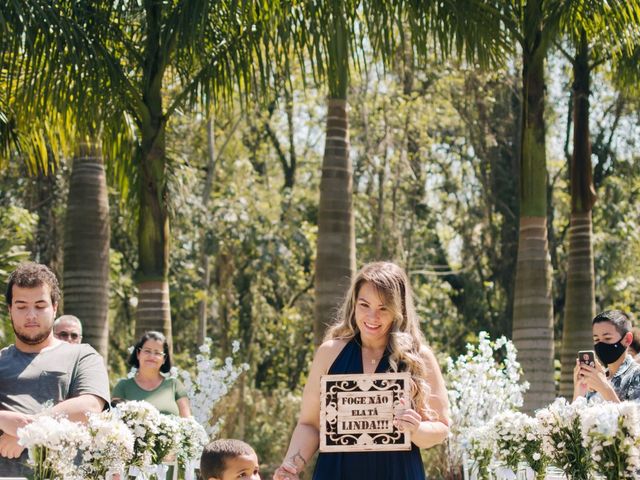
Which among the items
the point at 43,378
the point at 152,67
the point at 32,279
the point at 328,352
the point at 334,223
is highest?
the point at 152,67

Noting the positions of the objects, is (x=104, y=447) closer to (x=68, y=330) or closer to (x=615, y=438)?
(x=615, y=438)

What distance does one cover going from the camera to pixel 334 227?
37.6 ft

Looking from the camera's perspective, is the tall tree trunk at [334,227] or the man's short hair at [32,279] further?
the tall tree trunk at [334,227]

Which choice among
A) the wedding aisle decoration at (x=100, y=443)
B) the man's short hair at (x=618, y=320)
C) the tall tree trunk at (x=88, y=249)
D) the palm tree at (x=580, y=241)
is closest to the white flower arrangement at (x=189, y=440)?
the wedding aisle decoration at (x=100, y=443)

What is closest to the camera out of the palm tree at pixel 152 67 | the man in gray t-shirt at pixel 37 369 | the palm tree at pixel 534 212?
the man in gray t-shirt at pixel 37 369

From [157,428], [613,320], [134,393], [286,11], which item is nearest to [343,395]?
[157,428]

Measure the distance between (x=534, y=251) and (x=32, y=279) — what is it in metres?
7.10

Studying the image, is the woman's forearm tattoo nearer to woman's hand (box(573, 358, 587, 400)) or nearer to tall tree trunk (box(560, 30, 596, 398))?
woman's hand (box(573, 358, 587, 400))

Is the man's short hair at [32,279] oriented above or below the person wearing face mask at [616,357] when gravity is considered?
above

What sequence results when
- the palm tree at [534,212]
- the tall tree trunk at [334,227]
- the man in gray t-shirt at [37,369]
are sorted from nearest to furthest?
the man in gray t-shirt at [37,369], the palm tree at [534,212], the tall tree trunk at [334,227]

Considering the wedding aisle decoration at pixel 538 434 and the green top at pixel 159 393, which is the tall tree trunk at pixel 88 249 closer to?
the green top at pixel 159 393

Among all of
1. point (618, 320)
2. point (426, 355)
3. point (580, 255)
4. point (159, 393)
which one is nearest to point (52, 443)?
point (426, 355)

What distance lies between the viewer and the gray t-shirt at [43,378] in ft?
14.7

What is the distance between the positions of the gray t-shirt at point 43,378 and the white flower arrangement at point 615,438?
2.16 meters
